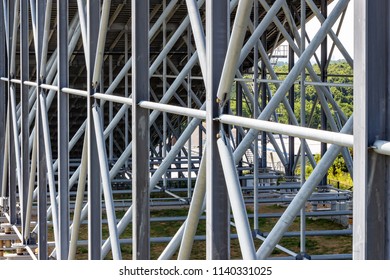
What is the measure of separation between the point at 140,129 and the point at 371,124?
3.48m

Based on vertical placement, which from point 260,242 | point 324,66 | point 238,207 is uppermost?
point 324,66

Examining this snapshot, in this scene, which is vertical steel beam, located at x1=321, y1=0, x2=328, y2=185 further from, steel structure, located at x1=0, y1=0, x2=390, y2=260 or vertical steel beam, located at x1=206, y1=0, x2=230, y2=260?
vertical steel beam, located at x1=206, y1=0, x2=230, y2=260

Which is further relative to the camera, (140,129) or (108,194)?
(108,194)

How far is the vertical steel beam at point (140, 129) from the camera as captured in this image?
649 cm

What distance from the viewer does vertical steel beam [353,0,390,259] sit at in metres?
3.24

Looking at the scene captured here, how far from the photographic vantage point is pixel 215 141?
4.98 m

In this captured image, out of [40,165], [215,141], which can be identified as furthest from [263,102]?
[215,141]

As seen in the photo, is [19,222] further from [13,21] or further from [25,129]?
[13,21]

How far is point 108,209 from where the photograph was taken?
7363 millimetres

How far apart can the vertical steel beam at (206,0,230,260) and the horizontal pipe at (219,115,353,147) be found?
13cm

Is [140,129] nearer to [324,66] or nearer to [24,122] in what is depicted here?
[24,122]

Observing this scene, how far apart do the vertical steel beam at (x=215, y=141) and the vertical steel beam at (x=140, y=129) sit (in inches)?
61.3

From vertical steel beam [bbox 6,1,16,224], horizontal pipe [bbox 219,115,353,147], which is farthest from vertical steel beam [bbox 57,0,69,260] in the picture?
horizontal pipe [bbox 219,115,353,147]

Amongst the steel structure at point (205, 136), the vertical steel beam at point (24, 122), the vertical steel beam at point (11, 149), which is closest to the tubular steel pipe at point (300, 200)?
the steel structure at point (205, 136)
